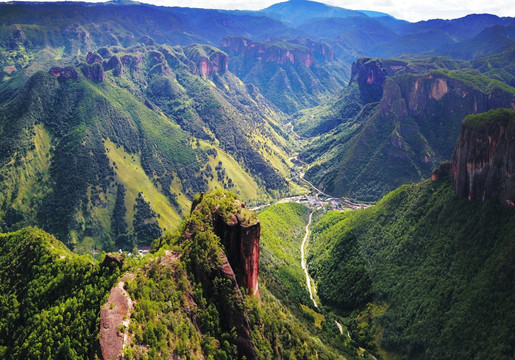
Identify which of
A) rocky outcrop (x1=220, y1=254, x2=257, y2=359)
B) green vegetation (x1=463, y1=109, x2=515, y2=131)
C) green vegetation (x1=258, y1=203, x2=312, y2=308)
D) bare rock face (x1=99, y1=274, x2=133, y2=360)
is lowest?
green vegetation (x1=258, y1=203, x2=312, y2=308)

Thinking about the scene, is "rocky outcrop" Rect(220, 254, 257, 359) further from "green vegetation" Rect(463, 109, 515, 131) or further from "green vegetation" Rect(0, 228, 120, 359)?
"green vegetation" Rect(463, 109, 515, 131)

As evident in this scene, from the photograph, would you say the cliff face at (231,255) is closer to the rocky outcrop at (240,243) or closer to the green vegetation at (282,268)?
the rocky outcrop at (240,243)

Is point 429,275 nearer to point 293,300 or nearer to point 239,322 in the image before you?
point 293,300

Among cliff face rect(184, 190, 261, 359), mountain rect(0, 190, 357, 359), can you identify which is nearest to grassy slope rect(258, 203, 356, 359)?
mountain rect(0, 190, 357, 359)

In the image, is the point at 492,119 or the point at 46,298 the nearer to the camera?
the point at 46,298

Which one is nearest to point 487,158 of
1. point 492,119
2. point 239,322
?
point 492,119

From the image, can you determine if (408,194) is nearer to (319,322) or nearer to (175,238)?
(319,322)
